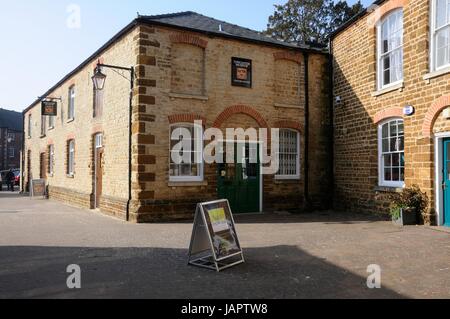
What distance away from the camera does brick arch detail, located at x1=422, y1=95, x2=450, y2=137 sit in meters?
9.70

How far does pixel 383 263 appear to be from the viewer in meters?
6.59

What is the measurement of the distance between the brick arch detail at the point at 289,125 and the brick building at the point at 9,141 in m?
55.9

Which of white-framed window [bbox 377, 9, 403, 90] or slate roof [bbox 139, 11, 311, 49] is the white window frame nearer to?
slate roof [bbox 139, 11, 311, 49]

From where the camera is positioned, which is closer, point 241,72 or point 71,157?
point 241,72

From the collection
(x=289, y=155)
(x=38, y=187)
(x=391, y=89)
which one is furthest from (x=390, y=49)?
(x=38, y=187)

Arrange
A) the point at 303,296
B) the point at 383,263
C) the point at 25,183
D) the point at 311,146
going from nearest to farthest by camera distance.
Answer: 1. the point at 303,296
2. the point at 383,263
3. the point at 311,146
4. the point at 25,183

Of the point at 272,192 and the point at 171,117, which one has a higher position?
the point at 171,117

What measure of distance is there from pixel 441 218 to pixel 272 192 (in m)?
5.44

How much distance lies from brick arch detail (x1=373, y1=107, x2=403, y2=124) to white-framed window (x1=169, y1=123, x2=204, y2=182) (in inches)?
222

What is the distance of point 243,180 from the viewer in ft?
43.6

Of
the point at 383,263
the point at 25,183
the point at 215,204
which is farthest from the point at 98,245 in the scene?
the point at 25,183

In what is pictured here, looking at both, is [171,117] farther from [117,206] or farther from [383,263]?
[383,263]

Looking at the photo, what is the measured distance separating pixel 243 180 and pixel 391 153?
482 cm

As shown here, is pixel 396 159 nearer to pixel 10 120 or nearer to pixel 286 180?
pixel 286 180
